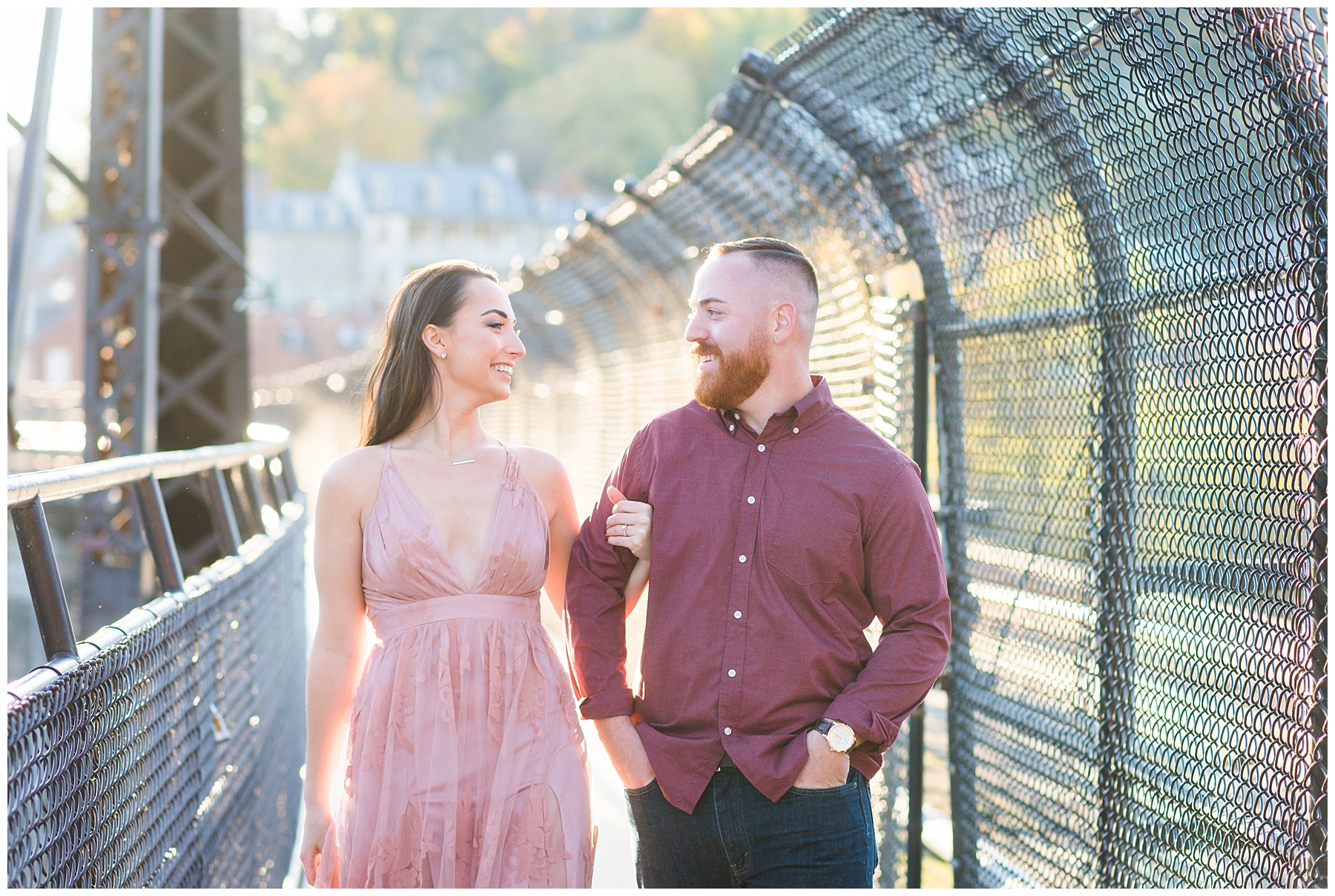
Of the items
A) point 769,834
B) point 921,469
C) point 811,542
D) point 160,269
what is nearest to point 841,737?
point 769,834

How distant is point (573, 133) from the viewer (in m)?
92.4

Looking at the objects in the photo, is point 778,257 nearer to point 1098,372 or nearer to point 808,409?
point 808,409

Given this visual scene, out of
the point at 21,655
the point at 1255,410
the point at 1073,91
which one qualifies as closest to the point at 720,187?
the point at 1073,91

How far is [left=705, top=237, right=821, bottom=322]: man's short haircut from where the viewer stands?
123 inches

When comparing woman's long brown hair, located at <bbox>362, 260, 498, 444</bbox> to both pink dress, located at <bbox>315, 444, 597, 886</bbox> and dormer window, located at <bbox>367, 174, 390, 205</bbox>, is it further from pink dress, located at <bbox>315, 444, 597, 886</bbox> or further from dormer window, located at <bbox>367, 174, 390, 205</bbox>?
dormer window, located at <bbox>367, 174, 390, 205</bbox>

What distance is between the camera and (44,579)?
285 cm

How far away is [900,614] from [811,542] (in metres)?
0.26

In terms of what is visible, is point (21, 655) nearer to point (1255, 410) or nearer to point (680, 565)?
point (680, 565)

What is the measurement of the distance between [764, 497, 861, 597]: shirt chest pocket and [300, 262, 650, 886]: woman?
1.07 feet

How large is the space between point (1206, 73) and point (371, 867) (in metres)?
2.57

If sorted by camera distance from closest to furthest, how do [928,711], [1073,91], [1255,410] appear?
[1255,410] → [1073,91] → [928,711]

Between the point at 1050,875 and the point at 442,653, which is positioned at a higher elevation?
the point at 442,653

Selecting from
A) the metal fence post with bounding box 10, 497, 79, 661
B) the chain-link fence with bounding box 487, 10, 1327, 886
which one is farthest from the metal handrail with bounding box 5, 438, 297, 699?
the chain-link fence with bounding box 487, 10, 1327, 886

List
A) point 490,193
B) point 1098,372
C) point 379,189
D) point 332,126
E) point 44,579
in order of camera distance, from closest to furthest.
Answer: point 44,579 < point 1098,372 < point 379,189 < point 490,193 < point 332,126
